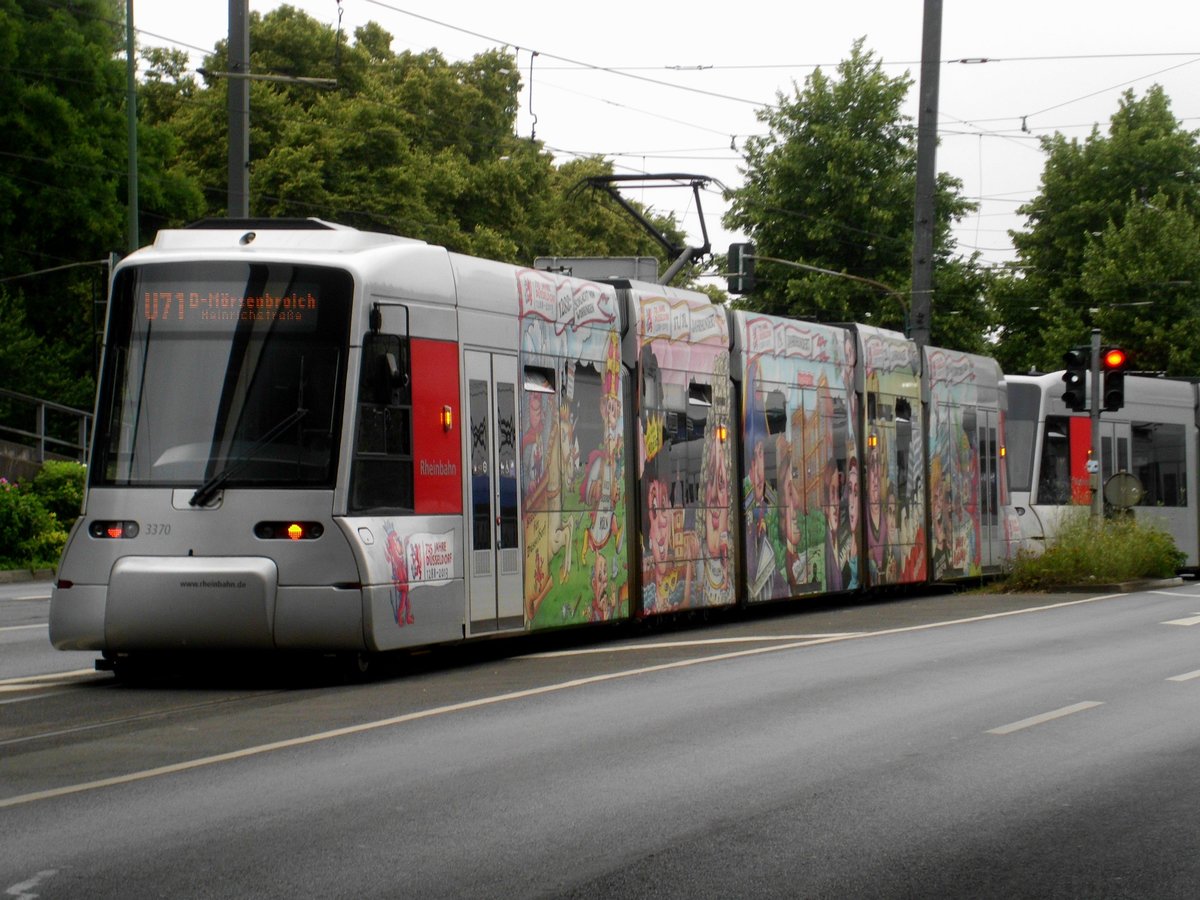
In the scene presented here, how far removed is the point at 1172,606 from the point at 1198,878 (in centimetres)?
1587

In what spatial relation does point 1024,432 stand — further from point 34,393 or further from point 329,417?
point 34,393

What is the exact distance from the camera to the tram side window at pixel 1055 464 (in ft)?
103

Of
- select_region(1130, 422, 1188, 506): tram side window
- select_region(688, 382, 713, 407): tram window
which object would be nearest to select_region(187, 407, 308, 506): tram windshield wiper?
select_region(688, 382, 713, 407): tram window

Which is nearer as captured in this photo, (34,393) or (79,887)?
(79,887)

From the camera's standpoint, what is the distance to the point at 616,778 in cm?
881

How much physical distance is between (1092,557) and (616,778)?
18.9 metres

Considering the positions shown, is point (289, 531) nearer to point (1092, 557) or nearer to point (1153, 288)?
point (1092, 557)

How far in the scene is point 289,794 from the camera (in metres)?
8.34

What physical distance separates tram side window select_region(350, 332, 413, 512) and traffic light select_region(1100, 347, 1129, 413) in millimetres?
16142

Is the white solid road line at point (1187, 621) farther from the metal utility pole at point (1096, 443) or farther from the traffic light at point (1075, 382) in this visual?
the metal utility pole at point (1096, 443)

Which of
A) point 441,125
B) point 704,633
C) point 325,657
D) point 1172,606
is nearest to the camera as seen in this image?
point 325,657

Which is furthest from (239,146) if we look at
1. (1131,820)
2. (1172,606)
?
(1131,820)

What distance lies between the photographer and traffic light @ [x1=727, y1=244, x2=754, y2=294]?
34.5 meters

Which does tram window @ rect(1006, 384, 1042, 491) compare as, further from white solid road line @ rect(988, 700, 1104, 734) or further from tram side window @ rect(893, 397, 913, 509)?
white solid road line @ rect(988, 700, 1104, 734)
